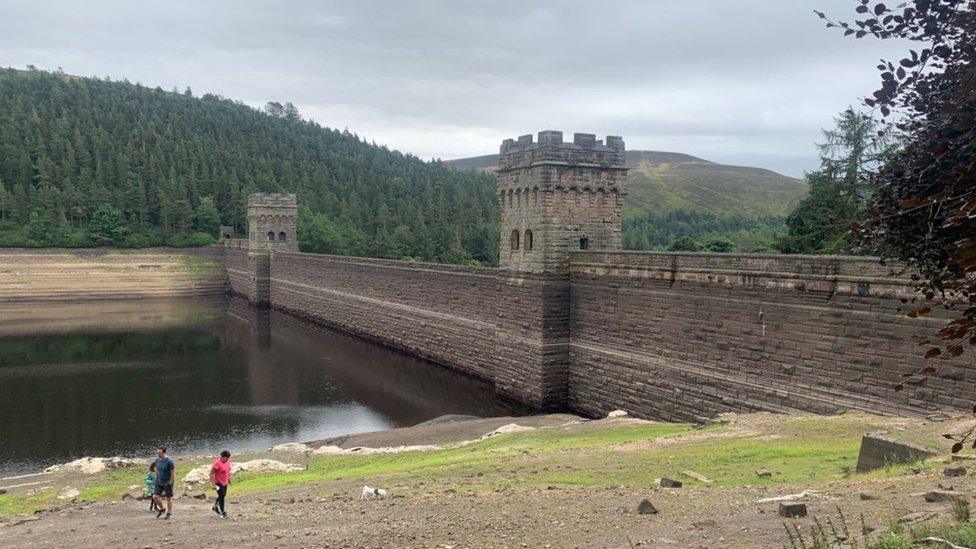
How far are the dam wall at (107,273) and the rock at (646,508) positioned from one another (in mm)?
71892

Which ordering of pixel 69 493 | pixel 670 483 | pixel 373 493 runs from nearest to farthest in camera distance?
1. pixel 670 483
2. pixel 373 493
3. pixel 69 493

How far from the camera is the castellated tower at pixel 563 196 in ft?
85.0

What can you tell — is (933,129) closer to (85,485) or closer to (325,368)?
(85,485)

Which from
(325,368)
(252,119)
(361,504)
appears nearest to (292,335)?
(325,368)

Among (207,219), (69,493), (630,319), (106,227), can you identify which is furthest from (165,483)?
(207,219)

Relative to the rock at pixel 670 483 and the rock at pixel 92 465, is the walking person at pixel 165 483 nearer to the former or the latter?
the rock at pixel 92 465

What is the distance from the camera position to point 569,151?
26.1m

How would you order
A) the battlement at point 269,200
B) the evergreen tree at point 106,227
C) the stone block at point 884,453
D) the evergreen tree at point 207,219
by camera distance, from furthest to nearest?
the evergreen tree at point 207,219 < the evergreen tree at point 106,227 < the battlement at point 269,200 < the stone block at point 884,453

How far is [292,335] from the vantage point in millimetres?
47844

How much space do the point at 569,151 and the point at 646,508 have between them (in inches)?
725

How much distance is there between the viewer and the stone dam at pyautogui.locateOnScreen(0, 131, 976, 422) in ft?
52.5

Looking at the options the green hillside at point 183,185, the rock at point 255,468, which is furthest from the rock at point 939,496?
the green hillside at point 183,185

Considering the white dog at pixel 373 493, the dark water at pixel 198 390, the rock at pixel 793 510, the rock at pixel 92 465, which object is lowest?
the dark water at pixel 198 390

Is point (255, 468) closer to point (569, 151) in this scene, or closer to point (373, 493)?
point (373, 493)
